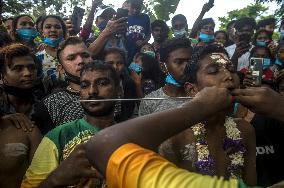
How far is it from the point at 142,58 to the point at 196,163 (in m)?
3.89

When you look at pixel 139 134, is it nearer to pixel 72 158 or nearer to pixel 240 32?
pixel 72 158

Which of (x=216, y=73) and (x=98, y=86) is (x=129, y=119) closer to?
(x=216, y=73)

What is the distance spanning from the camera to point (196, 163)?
2904mm

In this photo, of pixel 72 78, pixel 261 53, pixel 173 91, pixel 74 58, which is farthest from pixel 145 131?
pixel 261 53

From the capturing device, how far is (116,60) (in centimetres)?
572

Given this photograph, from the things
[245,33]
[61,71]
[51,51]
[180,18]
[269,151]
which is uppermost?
[180,18]

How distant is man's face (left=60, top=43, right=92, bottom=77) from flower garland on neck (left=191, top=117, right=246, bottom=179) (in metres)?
1.99

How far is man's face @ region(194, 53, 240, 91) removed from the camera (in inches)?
121

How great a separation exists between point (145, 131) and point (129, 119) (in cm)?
19

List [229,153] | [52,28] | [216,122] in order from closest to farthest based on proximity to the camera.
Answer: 1. [229,153]
2. [216,122]
3. [52,28]

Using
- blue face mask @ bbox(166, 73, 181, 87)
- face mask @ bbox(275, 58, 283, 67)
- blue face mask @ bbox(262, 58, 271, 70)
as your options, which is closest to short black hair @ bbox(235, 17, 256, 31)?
face mask @ bbox(275, 58, 283, 67)

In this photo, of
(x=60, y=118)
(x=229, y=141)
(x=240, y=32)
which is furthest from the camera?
(x=240, y=32)

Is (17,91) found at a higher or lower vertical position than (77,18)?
lower

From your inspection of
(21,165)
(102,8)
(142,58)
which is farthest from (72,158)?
(102,8)
